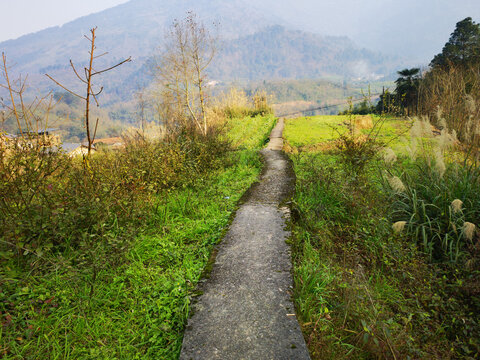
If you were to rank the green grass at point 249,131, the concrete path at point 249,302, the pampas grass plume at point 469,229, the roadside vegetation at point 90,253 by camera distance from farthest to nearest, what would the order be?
the green grass at point 249,131 → the pampas grass plume at point 469,229 → the roadside vegetation at point 90,253 → the concrete path at point 249,302

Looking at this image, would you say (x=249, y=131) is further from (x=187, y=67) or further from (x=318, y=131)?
(x=187, y=67)

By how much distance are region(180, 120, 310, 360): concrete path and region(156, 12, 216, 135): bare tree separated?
4906 millimetres

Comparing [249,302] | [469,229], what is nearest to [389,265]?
[469,229]

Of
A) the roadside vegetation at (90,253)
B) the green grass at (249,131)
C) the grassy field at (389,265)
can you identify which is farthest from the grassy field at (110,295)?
the green grass at (249,131)

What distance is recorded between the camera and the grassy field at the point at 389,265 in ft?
5.72

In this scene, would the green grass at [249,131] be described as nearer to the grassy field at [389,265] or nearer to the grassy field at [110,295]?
the grassy field at [389,265]

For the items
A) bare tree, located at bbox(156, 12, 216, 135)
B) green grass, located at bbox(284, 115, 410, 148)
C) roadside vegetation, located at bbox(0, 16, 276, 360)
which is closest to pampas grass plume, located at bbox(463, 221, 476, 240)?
roadside vegetation, located at bbox(0, 16, 276, 360)

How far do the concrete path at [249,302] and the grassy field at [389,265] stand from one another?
5.5 inches

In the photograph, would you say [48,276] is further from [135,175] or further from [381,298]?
[381,298]

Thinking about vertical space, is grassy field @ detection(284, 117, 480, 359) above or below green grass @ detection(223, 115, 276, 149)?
below

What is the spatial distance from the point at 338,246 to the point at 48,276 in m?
2.80

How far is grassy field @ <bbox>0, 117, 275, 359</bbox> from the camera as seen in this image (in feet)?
5.23

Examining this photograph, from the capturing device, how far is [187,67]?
8008mm

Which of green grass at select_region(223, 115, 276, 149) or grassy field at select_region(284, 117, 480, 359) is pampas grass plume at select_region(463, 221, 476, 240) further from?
green grass at select_region(223, 115, 276, 149)
